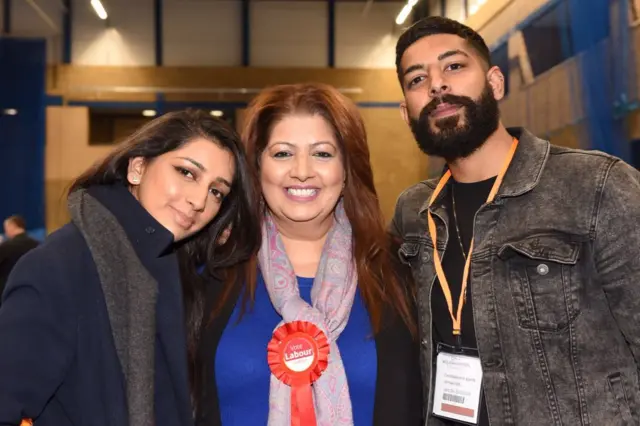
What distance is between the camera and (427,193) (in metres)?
2.11

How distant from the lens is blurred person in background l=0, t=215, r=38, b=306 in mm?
6352

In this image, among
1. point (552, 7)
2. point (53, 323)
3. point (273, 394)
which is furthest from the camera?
point (552, 7)

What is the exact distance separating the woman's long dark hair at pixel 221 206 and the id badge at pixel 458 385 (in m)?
0.64

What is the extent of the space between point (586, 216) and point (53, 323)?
1.25 meters

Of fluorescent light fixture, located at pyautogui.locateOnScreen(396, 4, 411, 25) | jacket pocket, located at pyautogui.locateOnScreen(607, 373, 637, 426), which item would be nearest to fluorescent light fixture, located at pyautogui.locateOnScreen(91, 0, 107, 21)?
fluorescent light fixture, located at pyautogui.locateOnScreen(396, 4, 411, 25)

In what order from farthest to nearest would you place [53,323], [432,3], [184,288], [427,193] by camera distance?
[432,3]
[427,193]
[184,288]
[53,323]

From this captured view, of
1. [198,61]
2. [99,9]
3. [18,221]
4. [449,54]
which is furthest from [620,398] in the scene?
[99,9]

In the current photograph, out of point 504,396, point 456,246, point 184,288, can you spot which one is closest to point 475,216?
point 456,246

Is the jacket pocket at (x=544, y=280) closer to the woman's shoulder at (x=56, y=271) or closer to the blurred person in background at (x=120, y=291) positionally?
the blurred person in background at (x=120, y=291)

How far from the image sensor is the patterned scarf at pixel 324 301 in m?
1.74

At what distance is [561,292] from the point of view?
1.61 meters

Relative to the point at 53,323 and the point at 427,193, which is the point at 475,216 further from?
the point at 53,323

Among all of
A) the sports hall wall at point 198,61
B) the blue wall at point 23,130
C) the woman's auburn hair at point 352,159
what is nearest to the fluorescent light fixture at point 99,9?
the sports hall wall at point 198,61

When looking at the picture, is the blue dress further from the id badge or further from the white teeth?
the white teeth
